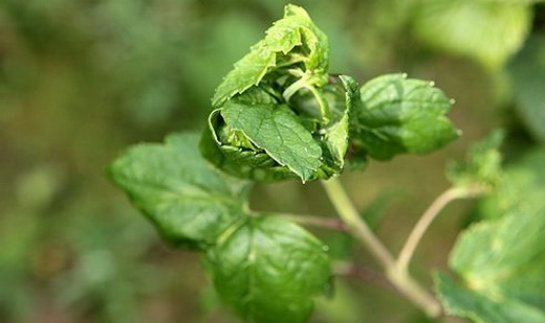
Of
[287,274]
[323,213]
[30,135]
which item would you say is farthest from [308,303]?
[30,135]

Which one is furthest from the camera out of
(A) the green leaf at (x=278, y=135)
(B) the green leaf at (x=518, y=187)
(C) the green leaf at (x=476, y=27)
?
(C) the green leaf at (x=476, y=27)

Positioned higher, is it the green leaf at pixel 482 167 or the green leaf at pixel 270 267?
the green leaf at pixel 482 167

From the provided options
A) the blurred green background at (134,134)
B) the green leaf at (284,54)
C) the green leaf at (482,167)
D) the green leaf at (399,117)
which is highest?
the green leaf at (284,54)

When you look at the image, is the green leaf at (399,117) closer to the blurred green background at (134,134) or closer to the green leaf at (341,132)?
the green leaf at (341,132)

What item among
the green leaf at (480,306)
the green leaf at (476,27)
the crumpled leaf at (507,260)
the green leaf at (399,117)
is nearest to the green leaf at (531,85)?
the green leaf at (476,27)

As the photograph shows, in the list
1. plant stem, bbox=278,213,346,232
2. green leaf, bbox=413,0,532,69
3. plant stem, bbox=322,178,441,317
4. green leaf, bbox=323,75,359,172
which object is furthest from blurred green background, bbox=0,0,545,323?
green leaf, bbox=323,75,359,172
